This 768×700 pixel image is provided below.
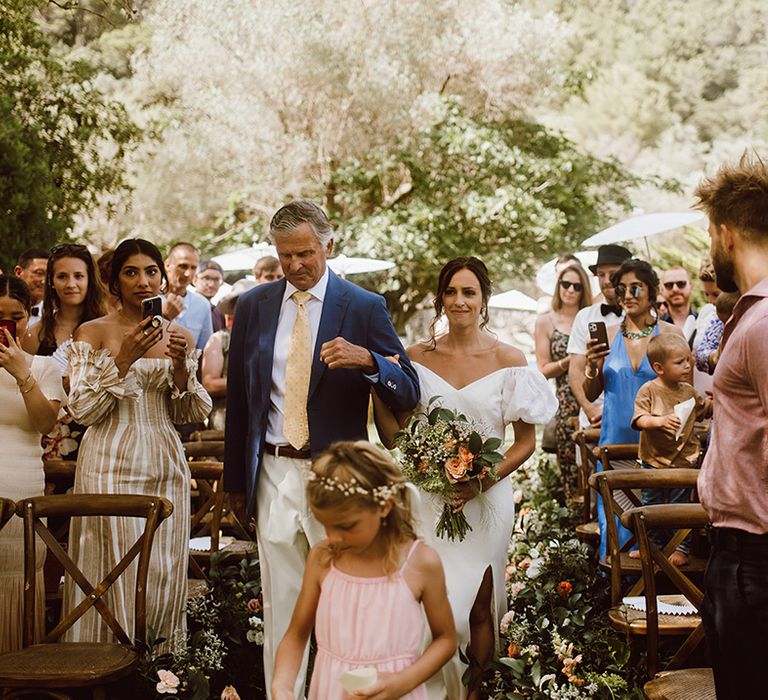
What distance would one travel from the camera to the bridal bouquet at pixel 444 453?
4383mm

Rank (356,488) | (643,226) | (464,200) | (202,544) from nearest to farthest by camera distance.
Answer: (356,488)
(202,544)
(643,226)
(464,200)

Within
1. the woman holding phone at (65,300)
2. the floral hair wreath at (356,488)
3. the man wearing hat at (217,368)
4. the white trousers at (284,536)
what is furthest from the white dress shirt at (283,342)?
the man wearing hat at (217,368)

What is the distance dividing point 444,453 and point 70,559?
1563 mm

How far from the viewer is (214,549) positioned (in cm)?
589

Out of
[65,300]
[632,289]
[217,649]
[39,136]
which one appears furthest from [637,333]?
[39,136]

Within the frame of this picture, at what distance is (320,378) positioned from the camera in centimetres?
421

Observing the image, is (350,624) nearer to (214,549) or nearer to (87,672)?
(87,672)

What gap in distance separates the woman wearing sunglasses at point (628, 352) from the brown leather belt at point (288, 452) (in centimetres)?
240

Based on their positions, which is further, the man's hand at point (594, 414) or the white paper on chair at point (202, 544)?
the man's hand at point (594, 414)

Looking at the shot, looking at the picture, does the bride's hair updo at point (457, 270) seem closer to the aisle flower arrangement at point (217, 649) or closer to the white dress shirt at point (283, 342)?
the white dress shirt at point (283, 342)

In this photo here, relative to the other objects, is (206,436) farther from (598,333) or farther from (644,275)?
(644,275)

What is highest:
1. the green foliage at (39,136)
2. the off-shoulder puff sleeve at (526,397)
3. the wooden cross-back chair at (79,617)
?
the green foliage at (39,136)

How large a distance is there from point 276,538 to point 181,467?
835mm

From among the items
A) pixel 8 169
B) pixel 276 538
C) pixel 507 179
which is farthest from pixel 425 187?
pixel 276 538
